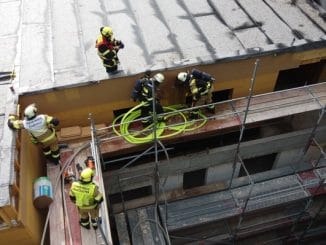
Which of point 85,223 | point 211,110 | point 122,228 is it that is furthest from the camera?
point 122,228

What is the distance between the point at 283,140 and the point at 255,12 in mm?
4228

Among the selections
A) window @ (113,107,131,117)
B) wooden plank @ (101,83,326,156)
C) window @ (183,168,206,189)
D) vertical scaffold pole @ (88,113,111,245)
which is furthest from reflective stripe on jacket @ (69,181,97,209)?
window @ (183,168,206,189)

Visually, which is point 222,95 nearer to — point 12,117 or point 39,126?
point 39,126

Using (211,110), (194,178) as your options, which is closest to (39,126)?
(211,110)

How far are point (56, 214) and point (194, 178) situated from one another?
17.9 ft

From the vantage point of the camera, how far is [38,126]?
326 inches

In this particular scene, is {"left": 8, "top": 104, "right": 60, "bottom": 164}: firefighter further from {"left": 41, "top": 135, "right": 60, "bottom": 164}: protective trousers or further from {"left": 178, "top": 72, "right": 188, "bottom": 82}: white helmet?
{"left": 178, "top": 72, "right": 188, "bottom": 82}: white helmet

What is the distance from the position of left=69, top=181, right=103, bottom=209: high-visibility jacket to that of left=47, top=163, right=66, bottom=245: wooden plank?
1.27m

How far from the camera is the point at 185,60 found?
965 cm

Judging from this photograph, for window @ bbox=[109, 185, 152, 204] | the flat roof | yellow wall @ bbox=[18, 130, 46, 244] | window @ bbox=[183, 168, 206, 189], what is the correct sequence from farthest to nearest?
window @ bbox=[183, 168, 206, 189] < window @ bbox=[109, 185, 152, 204] < the flat roof < yellow wall @ bbox=[18, 130, 46, 244]

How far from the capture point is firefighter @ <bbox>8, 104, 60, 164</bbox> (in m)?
8.12

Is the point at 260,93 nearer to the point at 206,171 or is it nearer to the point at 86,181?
the point at 206,171

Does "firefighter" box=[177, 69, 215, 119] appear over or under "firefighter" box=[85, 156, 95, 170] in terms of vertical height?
over

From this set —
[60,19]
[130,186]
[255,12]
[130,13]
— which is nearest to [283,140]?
[255,12]
